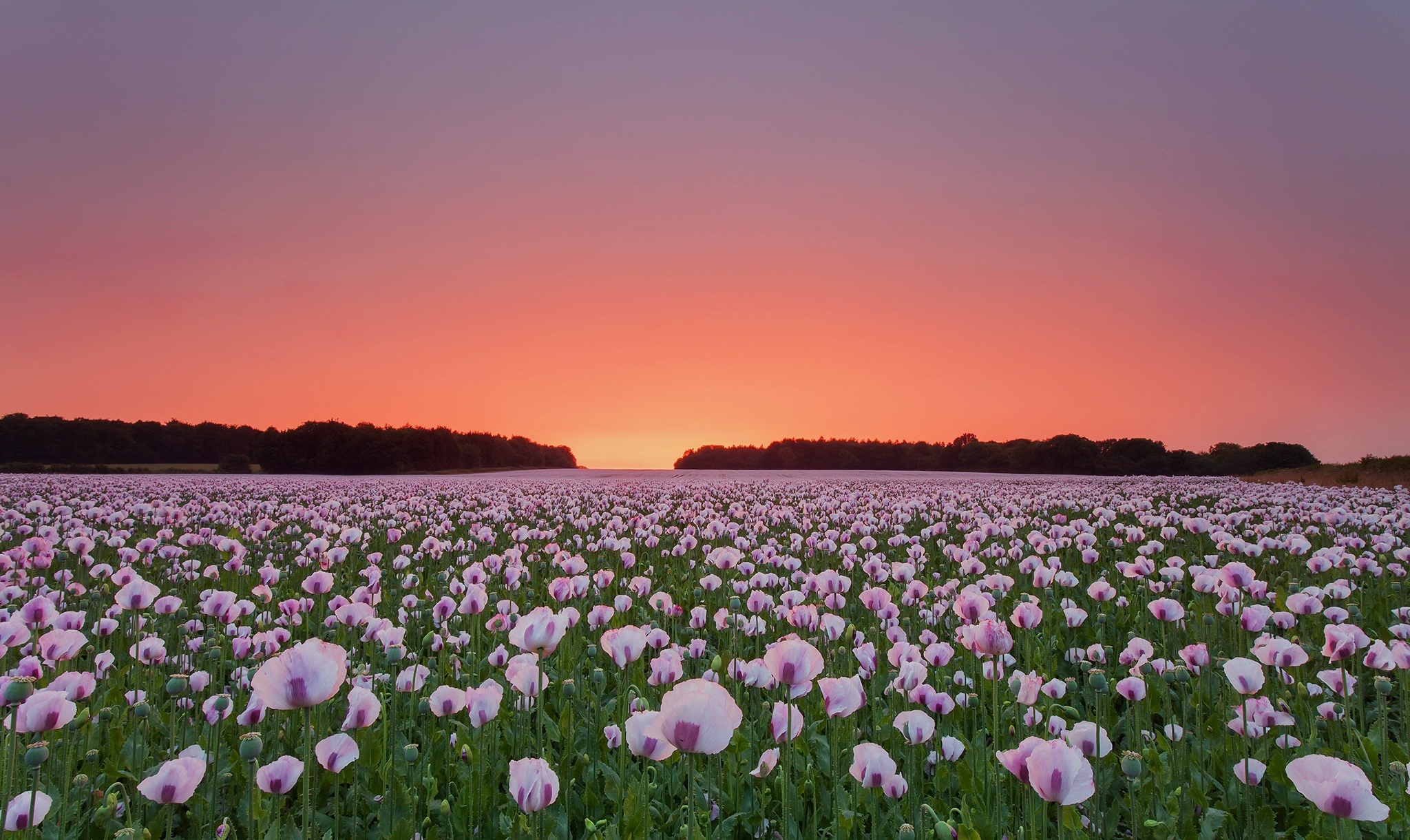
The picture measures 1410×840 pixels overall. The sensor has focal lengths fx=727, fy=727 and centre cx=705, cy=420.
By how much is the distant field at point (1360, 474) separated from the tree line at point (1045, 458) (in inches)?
937

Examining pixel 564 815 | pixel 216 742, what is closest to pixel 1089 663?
pixel 564 815

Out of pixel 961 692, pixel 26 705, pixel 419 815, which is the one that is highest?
pixel 26 705

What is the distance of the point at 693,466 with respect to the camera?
84188 mm

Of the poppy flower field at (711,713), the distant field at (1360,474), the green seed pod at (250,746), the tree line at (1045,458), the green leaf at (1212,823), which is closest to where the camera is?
the green seed pod at (250,746)

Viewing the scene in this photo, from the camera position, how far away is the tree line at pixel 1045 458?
6134 cm

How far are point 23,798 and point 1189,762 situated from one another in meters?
4.41

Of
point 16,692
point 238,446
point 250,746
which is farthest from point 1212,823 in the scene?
point 238,446

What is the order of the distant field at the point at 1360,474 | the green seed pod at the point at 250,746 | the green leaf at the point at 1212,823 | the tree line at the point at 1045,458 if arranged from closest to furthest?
the green seed pod at the point at 250,746
the green leaf at the point at 1212,823
the distant field at the point at 1360,474
the tree line at the point at 1045,458

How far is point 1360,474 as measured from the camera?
86.8ft

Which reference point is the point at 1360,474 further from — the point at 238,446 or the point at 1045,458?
the point at 238,446

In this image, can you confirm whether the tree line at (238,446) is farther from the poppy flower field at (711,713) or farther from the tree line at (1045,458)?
the poppy flower field at (711,713)

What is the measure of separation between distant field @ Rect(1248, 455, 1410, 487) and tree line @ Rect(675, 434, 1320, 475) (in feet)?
78.1

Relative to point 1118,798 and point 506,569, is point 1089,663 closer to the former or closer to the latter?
point 1118,798

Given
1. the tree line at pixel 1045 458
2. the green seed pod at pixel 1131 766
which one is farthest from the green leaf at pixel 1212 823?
the tree line at pixel 1045 458
